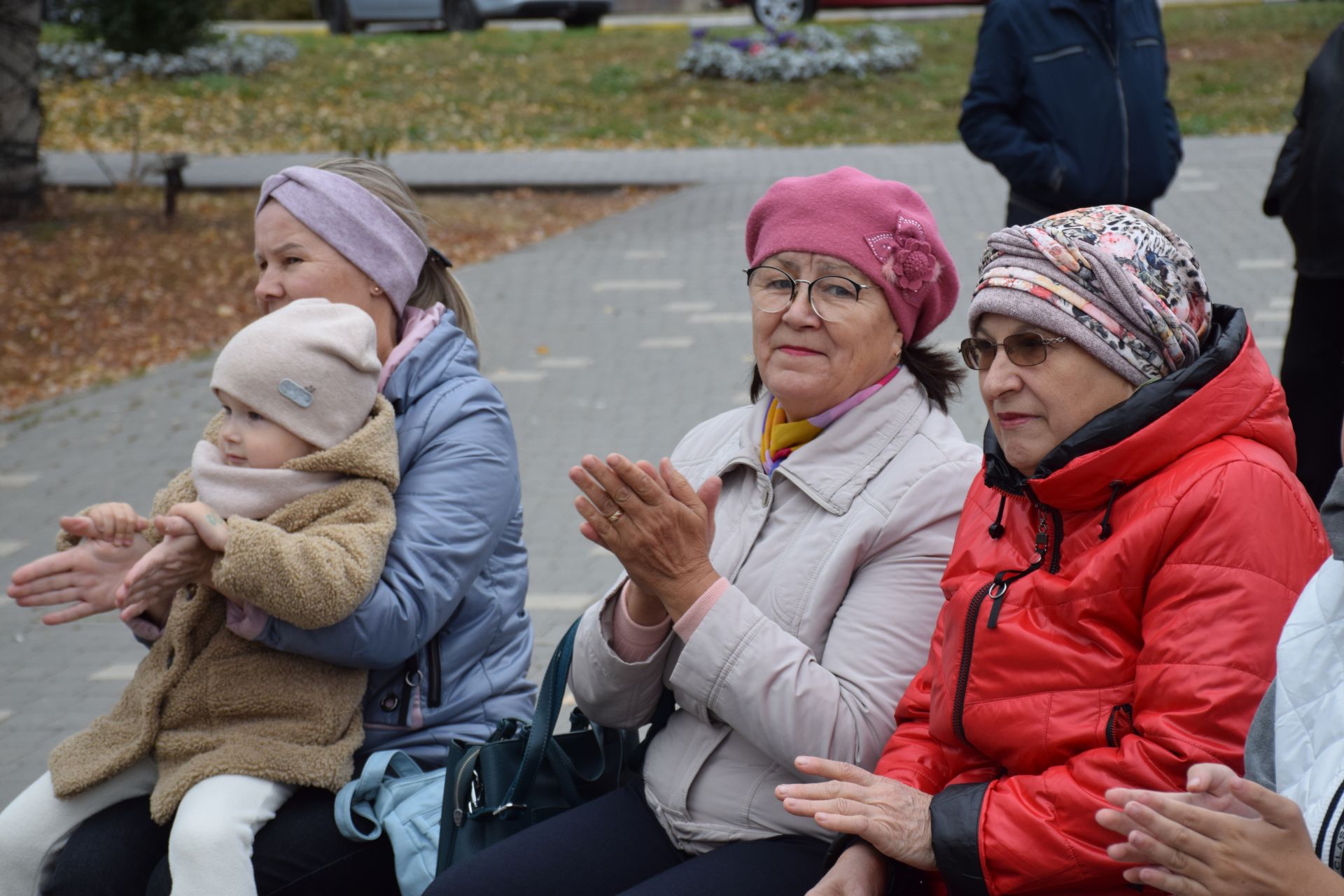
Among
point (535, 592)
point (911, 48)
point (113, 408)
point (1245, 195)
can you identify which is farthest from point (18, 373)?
point (911, 48)

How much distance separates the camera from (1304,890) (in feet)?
5.69

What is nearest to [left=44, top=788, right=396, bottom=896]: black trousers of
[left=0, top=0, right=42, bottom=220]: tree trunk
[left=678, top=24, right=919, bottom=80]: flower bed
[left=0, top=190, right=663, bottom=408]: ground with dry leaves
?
[left=0, top=190, right=663, bottom=408]: ground with dry leaves

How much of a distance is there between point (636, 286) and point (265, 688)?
7459mm

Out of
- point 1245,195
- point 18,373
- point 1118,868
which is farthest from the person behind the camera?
point 1245,195

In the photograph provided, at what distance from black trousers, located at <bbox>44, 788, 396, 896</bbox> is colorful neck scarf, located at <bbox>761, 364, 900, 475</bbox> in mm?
1014

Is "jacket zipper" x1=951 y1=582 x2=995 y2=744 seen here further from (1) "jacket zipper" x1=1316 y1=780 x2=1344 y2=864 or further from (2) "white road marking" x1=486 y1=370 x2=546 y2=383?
(2) "white road marking" x1=486 y1=370 x2=546 y2=383

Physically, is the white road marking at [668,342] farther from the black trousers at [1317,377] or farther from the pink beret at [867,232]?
the pink beret at [867,232]

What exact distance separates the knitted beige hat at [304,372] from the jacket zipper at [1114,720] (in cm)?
146

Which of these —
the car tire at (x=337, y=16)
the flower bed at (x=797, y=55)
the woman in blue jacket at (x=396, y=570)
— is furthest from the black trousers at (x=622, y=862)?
the car tire at (x=337, y=16)

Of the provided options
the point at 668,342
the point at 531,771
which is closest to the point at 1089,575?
the point at 531,771

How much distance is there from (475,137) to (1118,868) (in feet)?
49.1

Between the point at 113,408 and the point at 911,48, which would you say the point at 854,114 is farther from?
the point at 113,408

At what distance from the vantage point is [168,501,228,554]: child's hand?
2.47 metres

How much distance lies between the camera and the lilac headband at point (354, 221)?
3.00 meters
